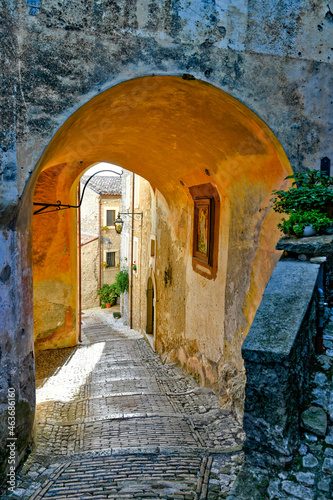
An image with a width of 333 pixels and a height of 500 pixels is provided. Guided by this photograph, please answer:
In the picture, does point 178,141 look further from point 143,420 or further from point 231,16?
point 143,420

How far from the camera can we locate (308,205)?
12.7 ft

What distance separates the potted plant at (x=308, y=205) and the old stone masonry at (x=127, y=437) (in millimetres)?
2463

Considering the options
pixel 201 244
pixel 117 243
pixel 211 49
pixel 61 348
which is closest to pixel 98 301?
pixel 117 243

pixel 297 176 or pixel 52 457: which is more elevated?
pixel 297 176

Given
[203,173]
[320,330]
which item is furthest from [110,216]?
[320,330]

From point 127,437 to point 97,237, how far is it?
1980cm

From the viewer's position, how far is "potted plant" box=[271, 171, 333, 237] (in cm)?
372

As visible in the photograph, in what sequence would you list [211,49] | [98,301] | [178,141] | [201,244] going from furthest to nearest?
[98,301] → [201,244] → [178,141] → [211,49]

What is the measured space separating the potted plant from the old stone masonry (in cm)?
246

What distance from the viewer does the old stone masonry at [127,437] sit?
3279 millimetres

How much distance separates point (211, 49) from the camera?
4.04 metres

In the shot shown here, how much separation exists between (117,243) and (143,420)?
2001 cm

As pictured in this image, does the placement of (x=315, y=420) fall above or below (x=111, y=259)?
above

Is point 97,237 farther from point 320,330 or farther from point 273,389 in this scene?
point 273,389
